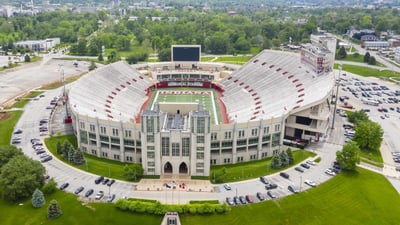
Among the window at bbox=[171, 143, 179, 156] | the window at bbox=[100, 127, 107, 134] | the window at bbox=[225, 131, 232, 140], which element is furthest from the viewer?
the window at bbox=[100, 127, 107, 134]

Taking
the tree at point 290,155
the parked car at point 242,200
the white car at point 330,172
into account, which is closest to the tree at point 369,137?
the white car at point 330,172

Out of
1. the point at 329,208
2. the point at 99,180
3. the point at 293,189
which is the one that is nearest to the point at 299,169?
the point at 293,189

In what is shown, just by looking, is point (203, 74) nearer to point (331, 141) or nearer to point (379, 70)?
point (331, 141)

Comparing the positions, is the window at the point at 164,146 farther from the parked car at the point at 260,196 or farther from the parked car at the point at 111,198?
the parked car at the point at 260,196

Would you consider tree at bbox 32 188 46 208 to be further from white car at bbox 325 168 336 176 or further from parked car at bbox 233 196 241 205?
white car at bbox 325 168 336 176

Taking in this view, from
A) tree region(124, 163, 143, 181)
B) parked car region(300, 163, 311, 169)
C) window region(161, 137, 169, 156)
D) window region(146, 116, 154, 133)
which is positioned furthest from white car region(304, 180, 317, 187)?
tree region(124, 163, 143, 181)

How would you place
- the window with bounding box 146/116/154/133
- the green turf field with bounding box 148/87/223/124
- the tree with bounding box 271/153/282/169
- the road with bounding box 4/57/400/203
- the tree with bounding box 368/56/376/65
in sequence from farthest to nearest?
the tree with bounding box 368/56/376/65 → the green turf field with bounding box 148/87/223/124 → the tree with bounding box 271/153/282/169 → the window with bounding box 146/116/154/133 → the road with bounding box 4/57/400/203

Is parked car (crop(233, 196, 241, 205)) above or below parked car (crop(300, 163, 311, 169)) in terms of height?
below
